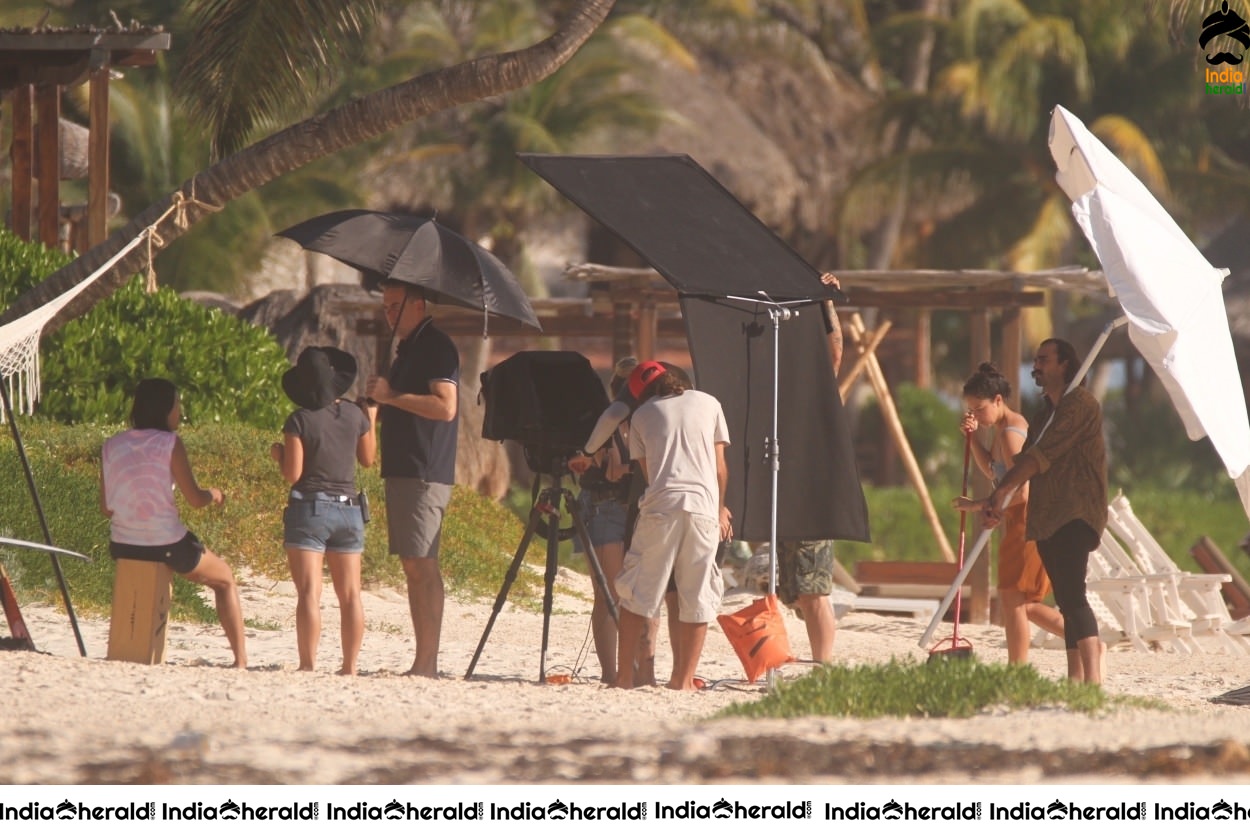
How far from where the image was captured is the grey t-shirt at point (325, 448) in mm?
7496

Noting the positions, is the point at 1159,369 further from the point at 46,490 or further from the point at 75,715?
the point at 46,490

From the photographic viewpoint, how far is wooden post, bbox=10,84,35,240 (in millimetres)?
14854

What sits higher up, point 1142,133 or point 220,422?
point 1142,133

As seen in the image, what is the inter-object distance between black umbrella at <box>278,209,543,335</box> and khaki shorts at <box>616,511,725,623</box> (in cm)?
107

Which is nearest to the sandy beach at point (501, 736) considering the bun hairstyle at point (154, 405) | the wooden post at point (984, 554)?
the bun hairstyle at point (154, 405)

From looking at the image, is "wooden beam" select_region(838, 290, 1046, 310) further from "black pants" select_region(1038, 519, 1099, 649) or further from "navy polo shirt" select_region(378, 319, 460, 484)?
"navy polo shirt" select_region(378, 319, 460, 484)

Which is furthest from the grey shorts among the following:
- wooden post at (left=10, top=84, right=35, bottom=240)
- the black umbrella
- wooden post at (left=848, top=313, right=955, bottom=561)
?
wooden post at (left=10, top=84, right=35, bottom=240)

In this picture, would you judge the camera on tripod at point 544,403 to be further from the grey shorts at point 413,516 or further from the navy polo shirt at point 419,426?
the grey shorts at point 413,516

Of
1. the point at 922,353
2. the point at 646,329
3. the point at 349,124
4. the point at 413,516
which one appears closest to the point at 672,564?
the point at 413,516

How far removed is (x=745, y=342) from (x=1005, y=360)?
630 cm

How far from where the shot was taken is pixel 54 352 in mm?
12836

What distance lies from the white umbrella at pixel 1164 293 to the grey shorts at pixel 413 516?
2.96 metres

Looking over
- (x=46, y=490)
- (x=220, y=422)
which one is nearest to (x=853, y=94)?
(x=220, y=422)

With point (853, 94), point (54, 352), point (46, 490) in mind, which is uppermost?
point (853, 94)
